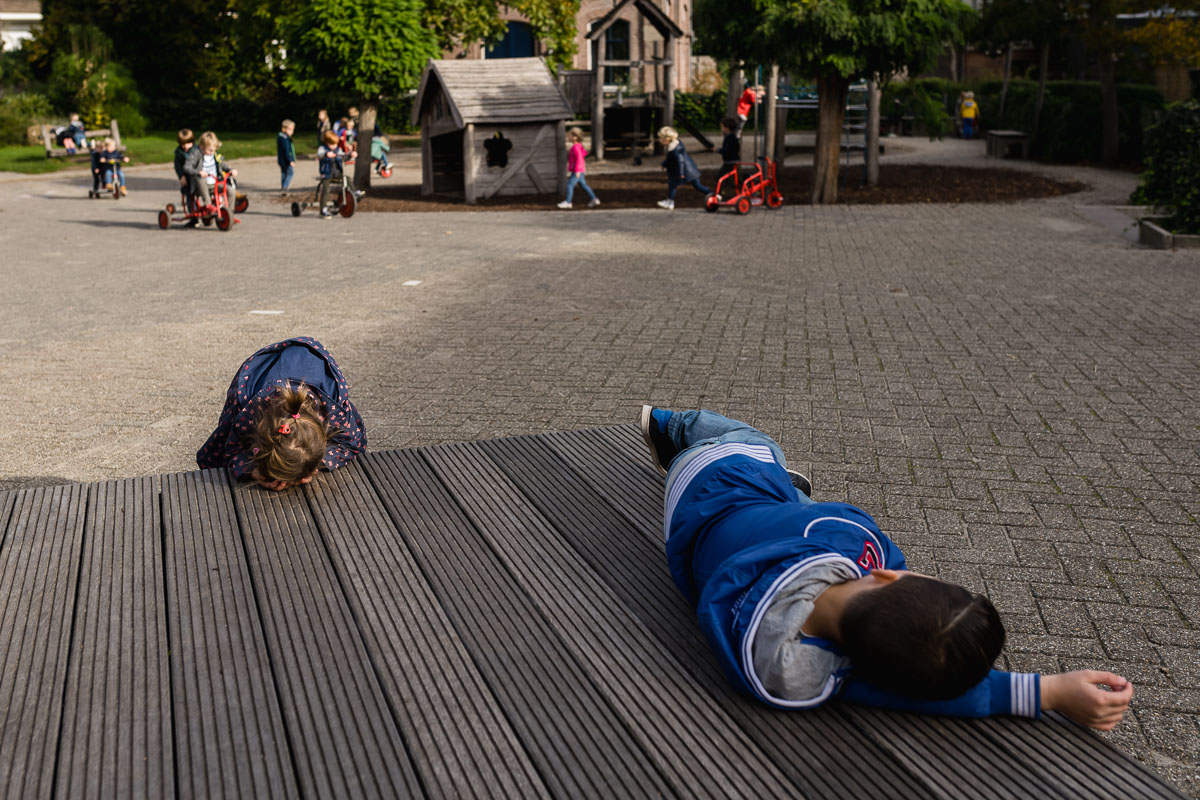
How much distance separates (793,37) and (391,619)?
14926 mm

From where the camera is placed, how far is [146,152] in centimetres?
2995

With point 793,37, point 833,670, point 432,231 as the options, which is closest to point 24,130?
point 432,231

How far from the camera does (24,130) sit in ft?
105

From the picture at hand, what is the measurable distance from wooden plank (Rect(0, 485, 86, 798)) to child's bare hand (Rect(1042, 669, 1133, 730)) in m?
2.17

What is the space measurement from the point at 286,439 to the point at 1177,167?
41.3ft

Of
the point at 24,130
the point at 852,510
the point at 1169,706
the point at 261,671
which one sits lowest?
the point at 1169,706

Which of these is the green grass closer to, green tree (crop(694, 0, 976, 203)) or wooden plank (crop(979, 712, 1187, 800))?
green tree (crop(694, 0, 976, 203))

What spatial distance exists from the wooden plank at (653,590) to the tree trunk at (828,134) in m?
14.2

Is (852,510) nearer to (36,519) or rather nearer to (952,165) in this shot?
(36,519)

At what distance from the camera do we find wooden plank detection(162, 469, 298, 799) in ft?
7.02

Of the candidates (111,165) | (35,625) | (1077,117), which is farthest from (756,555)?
(1077,117)

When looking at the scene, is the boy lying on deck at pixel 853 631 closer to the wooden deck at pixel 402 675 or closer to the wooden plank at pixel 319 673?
the wooden deck at pixel 402 675

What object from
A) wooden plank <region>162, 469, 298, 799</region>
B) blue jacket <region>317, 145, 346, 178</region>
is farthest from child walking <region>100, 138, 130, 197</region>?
wooden plank <region>162, 469, 298, 799</region>

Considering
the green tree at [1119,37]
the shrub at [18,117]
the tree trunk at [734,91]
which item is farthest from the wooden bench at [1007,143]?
the shrub at [18,117]
